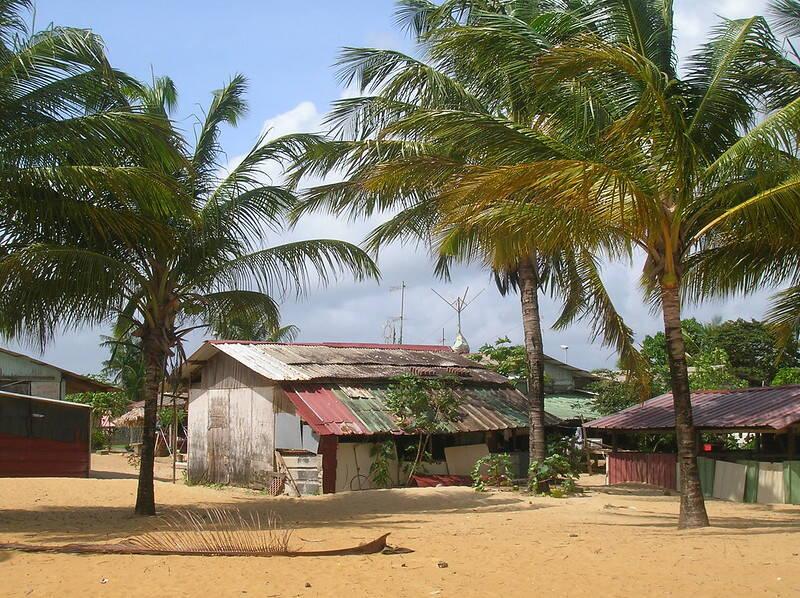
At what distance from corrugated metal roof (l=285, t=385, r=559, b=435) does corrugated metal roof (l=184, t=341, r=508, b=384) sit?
1.19 ft

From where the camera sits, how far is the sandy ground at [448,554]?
8.09 m

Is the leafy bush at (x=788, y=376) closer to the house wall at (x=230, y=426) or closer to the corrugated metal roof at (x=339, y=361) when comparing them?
the corrugated metal roof at (x=339, y=361)

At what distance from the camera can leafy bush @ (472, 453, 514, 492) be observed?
19.1 m

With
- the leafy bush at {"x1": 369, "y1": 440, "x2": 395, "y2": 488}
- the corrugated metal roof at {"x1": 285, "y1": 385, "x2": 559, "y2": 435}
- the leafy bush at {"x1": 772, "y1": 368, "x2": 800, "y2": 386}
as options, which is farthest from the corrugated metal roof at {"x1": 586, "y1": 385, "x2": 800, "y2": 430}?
the leafy bush at {"x1": 772, "y1": 368, "x2": 800, "y2": 386}

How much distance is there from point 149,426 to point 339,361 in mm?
8590

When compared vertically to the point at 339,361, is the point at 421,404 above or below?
below

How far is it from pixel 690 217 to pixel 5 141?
30.5 ft

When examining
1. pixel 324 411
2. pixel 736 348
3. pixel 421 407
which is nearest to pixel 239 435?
pixel 324 411

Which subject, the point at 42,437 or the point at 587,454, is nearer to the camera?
the point at 42,437

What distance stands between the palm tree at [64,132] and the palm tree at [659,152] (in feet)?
14.3

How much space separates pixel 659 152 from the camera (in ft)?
36.8

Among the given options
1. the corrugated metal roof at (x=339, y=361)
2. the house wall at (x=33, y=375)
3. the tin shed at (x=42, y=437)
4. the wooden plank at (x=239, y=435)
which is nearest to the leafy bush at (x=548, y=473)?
the corrugated metal roof at (x=339, y=361)

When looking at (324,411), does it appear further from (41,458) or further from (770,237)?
(770,237)

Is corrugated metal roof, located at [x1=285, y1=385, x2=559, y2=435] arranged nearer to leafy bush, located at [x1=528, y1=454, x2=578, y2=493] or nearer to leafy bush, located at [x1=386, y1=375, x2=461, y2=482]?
leafy bush, located at [x1=386, y1=375, x2=461, y2=482]
